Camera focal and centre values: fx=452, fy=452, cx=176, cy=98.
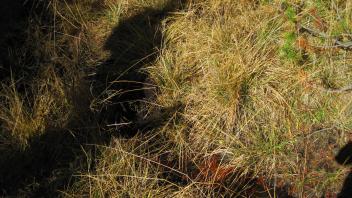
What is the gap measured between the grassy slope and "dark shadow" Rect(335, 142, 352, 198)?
0.04 m

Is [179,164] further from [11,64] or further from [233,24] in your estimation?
A: [11,64]

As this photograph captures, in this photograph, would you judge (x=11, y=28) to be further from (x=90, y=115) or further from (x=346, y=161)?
(x=346, y=161)

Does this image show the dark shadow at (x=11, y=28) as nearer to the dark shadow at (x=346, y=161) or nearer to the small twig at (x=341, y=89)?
the small twig at (x=341, y=89)

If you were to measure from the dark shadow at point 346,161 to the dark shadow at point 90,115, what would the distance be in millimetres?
1286

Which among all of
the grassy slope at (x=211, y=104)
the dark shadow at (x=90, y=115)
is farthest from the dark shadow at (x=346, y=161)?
the dark shadow at (x=90, y=115)

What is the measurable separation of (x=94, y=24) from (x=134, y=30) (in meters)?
0.47

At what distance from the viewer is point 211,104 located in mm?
3580

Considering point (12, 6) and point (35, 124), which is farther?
point (12, 6)

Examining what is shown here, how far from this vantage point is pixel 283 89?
3607mm

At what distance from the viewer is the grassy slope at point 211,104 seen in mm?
3184

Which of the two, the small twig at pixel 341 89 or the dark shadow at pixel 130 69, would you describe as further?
the dark shadow at pixel 130 69

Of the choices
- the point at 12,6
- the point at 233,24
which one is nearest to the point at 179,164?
the point at 233,24

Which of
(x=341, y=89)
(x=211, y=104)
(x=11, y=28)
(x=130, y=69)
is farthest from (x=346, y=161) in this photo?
(x=11, y=28)

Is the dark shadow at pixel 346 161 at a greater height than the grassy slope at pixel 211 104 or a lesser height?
lesser
